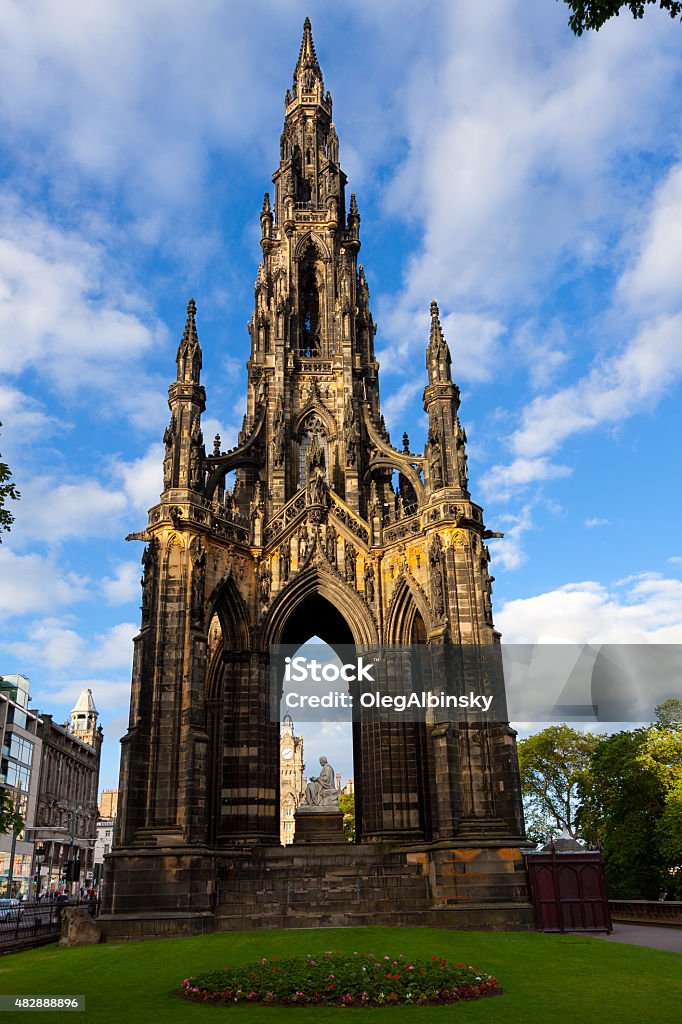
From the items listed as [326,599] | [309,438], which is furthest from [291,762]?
[326,599]

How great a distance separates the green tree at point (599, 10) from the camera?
8398 mm

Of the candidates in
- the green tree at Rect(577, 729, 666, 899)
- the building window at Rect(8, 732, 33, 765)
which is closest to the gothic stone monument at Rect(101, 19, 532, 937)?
the green tree at Rect(577, 729, 666, 899)

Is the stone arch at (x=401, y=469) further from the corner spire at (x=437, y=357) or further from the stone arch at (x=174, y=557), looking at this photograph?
the stone arch at (x=174, y=557)

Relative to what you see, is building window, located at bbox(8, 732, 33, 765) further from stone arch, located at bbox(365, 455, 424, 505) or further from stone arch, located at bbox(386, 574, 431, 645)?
stone arch, located at bbox(386, 574, 431, 645)

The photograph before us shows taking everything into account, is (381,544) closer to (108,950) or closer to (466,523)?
(466,523)

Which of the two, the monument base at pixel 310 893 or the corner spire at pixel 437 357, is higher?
the corner spire at pixel 437 357

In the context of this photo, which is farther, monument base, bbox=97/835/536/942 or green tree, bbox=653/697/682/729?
green tree, bbox=653/697/682/729

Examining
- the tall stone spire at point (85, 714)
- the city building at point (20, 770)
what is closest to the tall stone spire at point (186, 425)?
the city building at point (20, 770)

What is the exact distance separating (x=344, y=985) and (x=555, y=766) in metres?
44.4

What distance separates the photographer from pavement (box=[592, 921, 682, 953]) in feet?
60.8

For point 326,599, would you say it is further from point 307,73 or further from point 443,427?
point 307,73

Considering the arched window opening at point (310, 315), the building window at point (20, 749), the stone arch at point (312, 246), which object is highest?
the stone arch at point (312, 246)

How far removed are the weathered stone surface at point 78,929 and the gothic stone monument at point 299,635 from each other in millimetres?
525

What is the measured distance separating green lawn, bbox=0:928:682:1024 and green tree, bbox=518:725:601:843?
3329 centimetres
